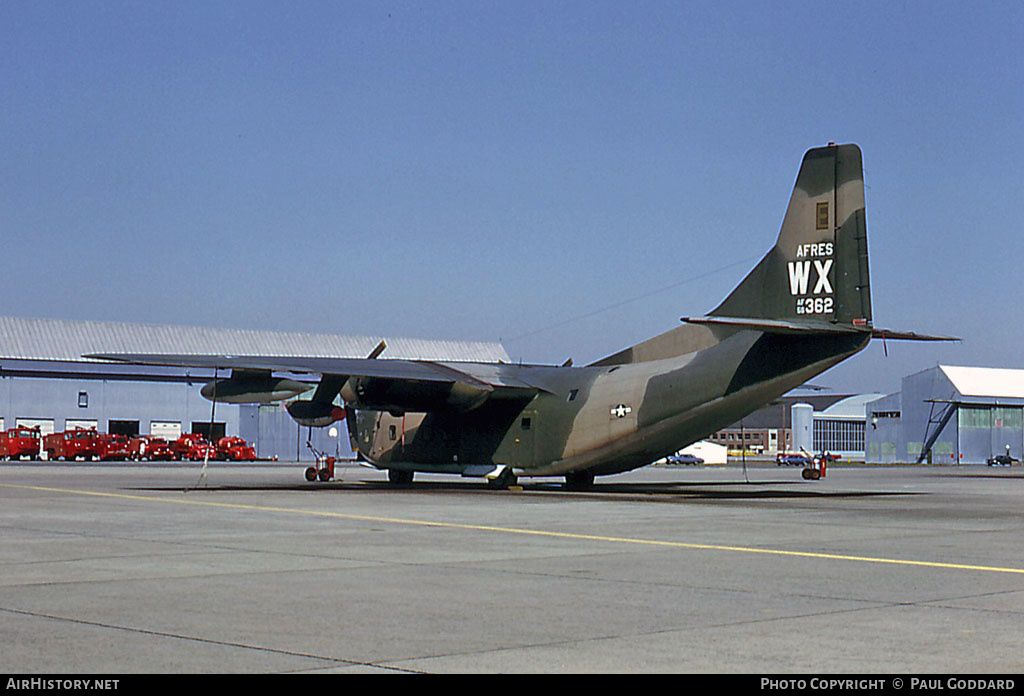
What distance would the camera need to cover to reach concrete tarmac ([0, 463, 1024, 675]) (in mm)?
8203

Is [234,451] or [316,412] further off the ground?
[316,412]

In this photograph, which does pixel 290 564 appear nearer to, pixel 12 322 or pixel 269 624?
pixel 269 624

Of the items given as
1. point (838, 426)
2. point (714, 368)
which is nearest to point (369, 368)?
point (714, 368)

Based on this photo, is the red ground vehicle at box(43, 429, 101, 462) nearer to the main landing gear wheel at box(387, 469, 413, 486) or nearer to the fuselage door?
the main landing gear wheel at box(387, 469, 413, 486)

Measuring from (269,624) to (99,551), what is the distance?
6.83 metres

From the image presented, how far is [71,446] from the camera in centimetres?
7731

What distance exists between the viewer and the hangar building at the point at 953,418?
104 m

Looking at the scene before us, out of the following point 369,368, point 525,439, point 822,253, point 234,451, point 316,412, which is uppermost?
point 822,253

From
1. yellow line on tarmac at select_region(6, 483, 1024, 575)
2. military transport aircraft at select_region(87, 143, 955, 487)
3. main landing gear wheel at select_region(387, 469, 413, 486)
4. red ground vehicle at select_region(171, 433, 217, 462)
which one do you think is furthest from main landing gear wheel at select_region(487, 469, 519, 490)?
red ground vehicle at select_region(171, 433, 217, 462)

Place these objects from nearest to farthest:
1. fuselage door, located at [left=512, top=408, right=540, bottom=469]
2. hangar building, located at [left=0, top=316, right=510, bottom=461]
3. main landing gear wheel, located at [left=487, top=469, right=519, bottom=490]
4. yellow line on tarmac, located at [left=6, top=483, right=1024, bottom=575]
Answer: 1. yellow line on tarmac, located at [left=6, top=483, right=1024, bottom=575]
2. fuselage door, located at [left=512, top=408, right=540, bottom=469]
3. main landing gear wheel, located at [left=487, top=469, right=519, bottom=490]
4. hangar building, located at [left=0, top=316, right=510, bottom=461]

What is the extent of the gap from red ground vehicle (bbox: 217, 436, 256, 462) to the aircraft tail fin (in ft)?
200

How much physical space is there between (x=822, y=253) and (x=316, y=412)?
52.7 feet

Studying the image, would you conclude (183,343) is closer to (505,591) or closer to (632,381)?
(632,381)

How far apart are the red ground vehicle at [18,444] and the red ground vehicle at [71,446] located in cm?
75
